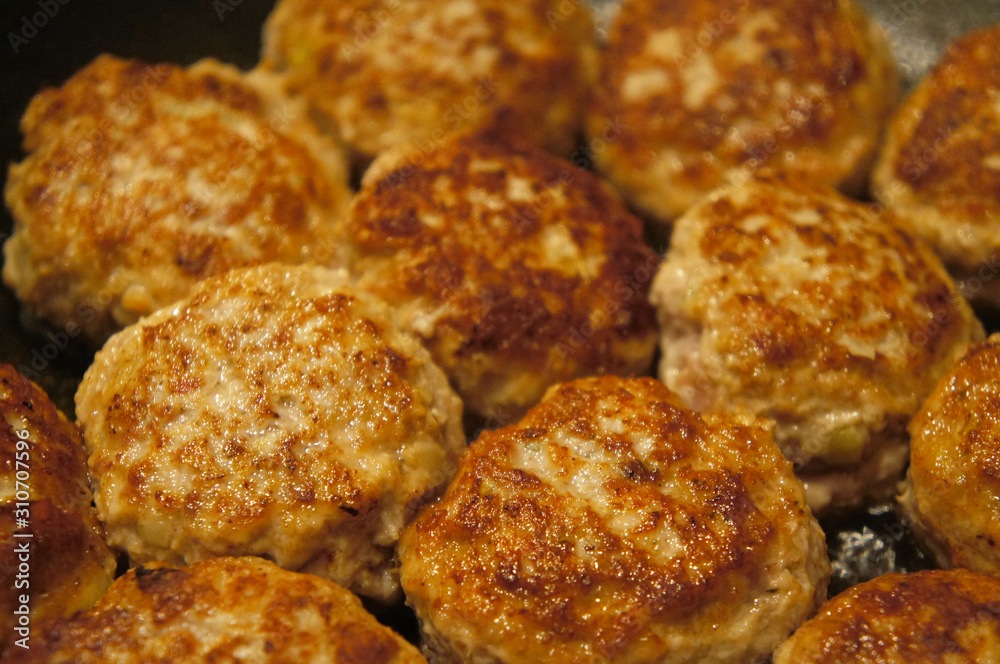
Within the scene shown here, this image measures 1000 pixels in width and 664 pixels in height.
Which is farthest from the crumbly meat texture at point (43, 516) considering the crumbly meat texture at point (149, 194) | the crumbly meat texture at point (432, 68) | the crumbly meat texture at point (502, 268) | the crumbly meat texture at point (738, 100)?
the crumbly meat texture at point (738, 100)

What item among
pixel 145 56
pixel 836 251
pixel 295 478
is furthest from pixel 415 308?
pixel 145 56

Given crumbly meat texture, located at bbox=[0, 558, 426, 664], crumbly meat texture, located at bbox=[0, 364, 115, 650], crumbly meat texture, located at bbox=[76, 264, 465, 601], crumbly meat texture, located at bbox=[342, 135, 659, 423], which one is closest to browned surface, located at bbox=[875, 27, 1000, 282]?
crumbly meat texture, located at bbox=[342, 135, 659, 423]

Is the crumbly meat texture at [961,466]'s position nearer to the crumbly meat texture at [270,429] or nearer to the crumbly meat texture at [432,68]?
the crumbly meat texture at [270,429]

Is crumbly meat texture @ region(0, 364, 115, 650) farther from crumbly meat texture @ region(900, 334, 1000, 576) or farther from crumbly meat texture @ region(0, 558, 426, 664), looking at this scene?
crumbly meat texture @ region(900, 334, 1000, 576)

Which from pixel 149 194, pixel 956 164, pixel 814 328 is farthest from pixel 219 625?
pixel 956 164

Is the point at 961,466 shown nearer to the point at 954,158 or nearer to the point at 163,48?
the point at 954,158
